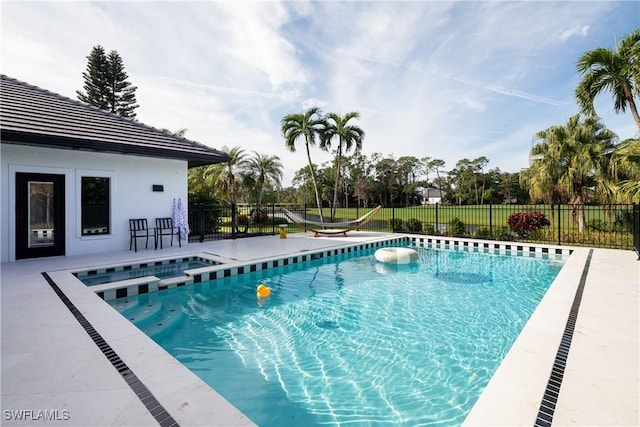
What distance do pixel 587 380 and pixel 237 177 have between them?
17764mm

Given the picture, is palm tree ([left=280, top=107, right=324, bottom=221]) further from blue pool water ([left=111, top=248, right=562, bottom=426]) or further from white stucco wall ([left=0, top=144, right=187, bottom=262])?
blue pool water ([left=111, top=248, right=562, bottom=426])

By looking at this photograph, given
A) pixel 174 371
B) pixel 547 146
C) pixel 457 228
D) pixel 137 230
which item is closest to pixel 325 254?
pixel 137 230

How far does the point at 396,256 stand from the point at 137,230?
22.7 feet

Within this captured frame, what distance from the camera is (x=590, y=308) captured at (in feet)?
12.3

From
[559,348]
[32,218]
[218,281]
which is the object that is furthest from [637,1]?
[32,218]

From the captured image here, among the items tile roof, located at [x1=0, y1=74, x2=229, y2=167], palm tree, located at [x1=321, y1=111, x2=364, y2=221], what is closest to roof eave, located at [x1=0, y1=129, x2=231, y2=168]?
tile roof, located at [x1=0, y1=74, x2=229, y2=167]

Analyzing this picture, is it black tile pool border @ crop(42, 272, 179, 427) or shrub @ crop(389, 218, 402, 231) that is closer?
black tile pool border @ crop(42, 272, 179, 427)

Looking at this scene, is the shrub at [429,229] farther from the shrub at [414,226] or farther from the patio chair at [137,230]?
the patio chair at [137,230]

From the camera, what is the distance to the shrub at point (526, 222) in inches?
404

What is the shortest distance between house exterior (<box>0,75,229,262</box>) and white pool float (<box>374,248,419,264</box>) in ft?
19.4

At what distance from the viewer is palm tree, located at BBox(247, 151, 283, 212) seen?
18.7 meters

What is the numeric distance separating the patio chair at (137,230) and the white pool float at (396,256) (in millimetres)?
6443

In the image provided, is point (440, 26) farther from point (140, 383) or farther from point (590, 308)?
point (140, 383)

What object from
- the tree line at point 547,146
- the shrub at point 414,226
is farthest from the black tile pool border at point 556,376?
the shrub at point 414,226
